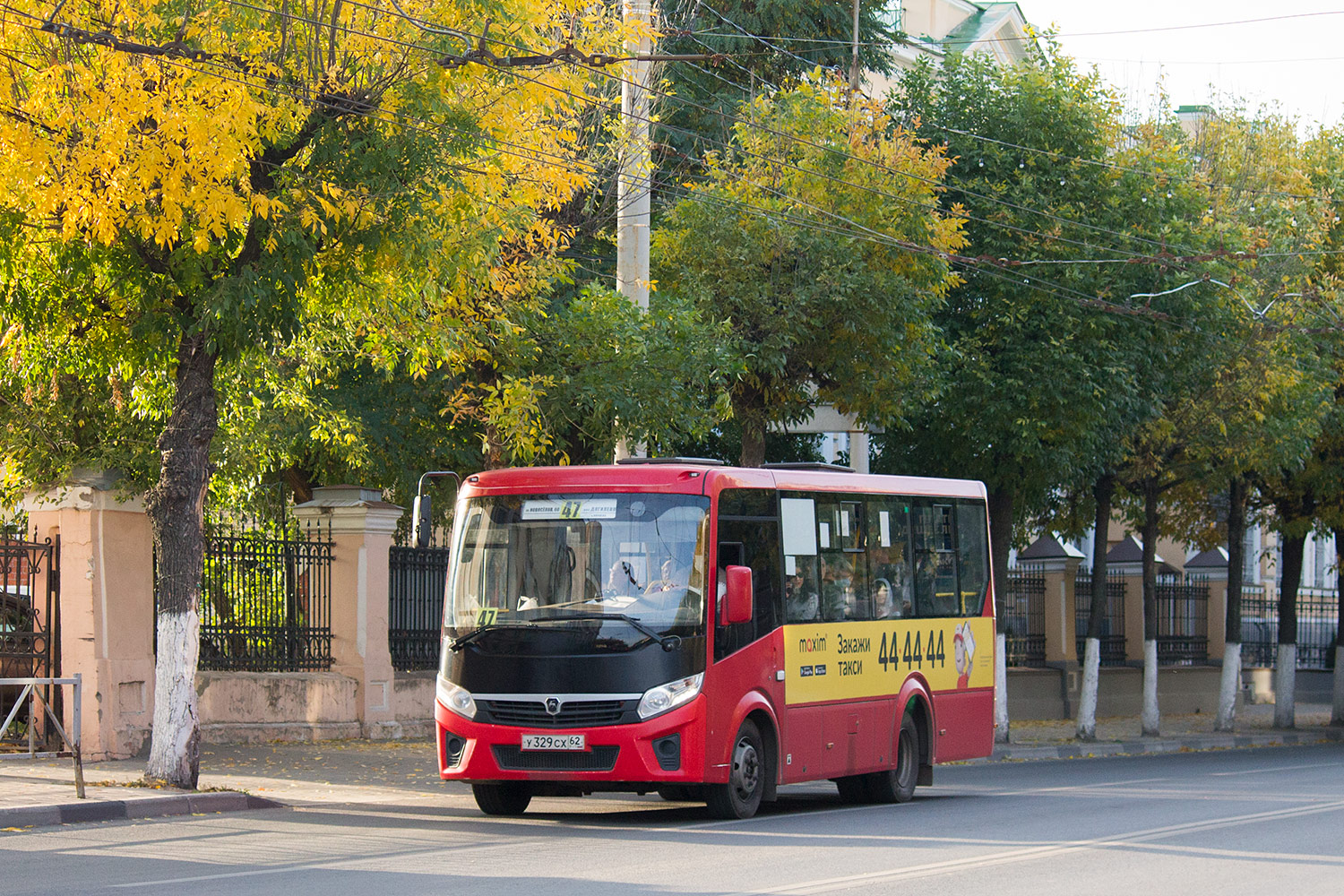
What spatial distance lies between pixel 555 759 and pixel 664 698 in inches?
37.1

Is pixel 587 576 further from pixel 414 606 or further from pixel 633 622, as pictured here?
pixel 414 606

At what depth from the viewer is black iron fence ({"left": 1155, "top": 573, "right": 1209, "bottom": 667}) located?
37.7m

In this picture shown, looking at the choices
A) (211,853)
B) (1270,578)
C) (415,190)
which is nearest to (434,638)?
(415,190)

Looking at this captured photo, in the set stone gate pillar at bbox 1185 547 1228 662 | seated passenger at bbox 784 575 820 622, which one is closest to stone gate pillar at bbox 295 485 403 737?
seated passenger at bbox 784 575 820 622

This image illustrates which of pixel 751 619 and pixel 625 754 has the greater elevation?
pixel 751 619

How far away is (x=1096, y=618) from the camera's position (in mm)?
27891

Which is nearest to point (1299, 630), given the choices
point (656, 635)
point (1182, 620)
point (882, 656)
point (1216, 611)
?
point (1216, 611)

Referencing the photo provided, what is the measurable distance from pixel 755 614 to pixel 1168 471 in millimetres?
16646

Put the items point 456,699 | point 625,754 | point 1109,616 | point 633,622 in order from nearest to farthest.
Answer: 1. point 625,754
2. point 633,622
3. point 456,699
4. point 1109,616

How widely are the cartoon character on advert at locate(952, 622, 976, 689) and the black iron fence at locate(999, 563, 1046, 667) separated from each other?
50.2 feet

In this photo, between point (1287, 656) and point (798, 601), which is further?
point (1287, 656)

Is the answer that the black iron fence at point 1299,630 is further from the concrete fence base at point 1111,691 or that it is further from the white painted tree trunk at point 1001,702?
the white painted tree trunk at point 1001,702

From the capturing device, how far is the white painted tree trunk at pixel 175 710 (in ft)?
47.1

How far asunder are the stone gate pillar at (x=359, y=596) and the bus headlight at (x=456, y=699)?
24.5ft
